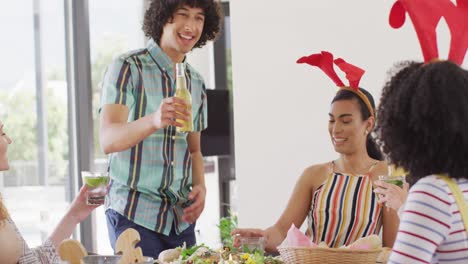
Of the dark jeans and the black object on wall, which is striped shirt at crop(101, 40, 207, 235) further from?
the black object on wall

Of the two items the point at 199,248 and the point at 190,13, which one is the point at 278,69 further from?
the point at 199,248

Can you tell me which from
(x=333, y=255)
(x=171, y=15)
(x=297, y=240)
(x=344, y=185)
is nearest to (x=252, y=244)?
(x=297, y=240)

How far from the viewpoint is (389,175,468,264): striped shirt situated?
1.50m

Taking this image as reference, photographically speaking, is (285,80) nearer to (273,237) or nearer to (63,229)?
(273,237)

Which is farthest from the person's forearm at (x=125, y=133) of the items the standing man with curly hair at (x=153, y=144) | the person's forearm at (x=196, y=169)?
the person's forearm at (x=196, y=169)

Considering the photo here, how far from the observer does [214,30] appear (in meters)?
3.28

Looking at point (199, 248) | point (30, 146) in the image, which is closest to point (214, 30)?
point (199, 248)

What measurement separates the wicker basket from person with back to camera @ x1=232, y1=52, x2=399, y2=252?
2.64ft

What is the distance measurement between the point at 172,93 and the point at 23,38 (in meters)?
2.34

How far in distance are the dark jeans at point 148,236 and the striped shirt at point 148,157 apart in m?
0.02

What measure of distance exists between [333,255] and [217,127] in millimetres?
4205

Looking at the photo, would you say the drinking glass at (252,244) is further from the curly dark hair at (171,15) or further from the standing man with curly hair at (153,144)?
the curly dark hair at (171,15)

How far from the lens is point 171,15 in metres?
3.05

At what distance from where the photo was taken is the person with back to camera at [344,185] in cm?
300
